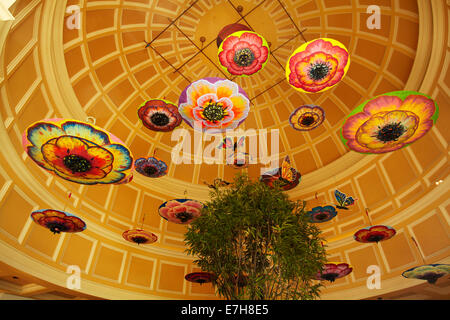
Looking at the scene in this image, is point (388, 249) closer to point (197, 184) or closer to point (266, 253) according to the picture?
point (266, 253)

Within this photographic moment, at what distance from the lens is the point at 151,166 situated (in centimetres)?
1020

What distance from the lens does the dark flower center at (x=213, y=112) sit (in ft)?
23.5

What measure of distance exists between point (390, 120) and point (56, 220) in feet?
31.3

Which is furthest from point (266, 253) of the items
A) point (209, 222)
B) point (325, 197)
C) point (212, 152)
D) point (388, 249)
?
point (212, 152)

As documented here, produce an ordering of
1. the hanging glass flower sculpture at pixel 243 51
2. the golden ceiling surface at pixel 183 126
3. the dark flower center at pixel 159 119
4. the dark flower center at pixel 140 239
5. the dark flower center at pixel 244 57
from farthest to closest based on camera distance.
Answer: the dark flower center at pixel 140 239
the dark flower center at pixel 159 119
the golden ceiling surface at pixel 183 126
the dark flower center at pixel 244 57
the hanging glass flower sculpture at pixel 243 51

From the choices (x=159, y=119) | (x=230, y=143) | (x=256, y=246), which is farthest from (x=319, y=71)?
(x=230, y=143)

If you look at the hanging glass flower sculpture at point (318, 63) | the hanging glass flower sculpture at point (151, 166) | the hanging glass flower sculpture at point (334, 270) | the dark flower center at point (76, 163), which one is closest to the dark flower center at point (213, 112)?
the hanging glass flower sculpture at point (318, 63)

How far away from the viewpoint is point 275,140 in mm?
14172

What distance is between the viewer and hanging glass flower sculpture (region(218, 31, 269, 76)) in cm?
770

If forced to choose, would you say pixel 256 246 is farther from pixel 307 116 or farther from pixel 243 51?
pixel 307 116

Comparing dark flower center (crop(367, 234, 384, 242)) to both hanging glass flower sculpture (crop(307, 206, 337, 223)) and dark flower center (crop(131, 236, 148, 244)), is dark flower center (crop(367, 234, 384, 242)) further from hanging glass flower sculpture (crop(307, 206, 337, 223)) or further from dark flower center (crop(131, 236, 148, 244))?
dark flower center (crop(131, 236, 148, 244))

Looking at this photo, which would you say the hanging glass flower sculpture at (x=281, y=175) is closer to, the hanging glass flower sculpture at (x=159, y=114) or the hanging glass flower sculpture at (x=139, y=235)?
the hanging glass flower sculpture at (x=159, y=114)

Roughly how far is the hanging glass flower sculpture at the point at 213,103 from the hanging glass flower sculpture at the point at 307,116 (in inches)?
118

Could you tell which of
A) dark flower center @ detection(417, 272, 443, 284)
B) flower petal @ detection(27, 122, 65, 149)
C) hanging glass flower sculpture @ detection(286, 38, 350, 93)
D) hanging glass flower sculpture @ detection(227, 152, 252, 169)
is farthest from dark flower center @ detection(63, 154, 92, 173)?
dark flower center @ detection(417, 272, 443, 284)
